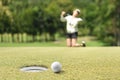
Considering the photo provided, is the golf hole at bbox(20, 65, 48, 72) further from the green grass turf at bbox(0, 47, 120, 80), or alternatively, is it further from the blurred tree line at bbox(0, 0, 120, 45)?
the blurred tree line at bbox(0, 0, 120, 45)

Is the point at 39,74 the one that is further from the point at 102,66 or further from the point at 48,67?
the point at 102,66

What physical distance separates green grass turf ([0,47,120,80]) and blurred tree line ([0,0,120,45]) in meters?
34.0

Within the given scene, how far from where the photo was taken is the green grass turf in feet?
25.3

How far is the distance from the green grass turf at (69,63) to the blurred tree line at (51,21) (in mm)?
33956

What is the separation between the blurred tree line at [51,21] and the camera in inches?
1935

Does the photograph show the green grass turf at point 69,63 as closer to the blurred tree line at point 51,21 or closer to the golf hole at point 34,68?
the golf hole at point 34,68

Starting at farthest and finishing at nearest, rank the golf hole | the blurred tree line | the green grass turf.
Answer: the blurred tree line, the golf hole, the green grass turf

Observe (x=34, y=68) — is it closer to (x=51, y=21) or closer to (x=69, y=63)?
(x=69, y=63)

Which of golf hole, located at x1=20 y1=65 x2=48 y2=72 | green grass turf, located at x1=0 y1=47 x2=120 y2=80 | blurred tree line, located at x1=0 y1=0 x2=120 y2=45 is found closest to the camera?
green grass turf, located at x1=0 y1=47 x2=120 y2=80

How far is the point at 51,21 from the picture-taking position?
54875 millimetres

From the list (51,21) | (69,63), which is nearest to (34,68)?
(69,63)

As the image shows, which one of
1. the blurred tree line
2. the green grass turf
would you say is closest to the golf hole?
the green grass turf

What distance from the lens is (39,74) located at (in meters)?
7.93

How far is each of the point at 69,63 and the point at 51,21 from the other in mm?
46253
